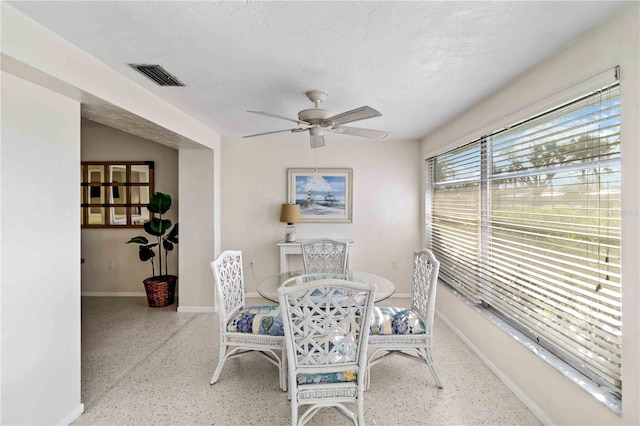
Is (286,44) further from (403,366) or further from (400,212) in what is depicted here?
(400,212)

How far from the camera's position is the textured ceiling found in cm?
143

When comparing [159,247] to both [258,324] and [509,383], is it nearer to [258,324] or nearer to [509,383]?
[258,324]

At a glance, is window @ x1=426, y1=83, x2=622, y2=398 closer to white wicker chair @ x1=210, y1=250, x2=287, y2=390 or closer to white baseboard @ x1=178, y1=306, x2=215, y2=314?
white wicker chair @ x1=210, y1=250, x2=287, y2=390

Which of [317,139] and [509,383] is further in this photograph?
[317,139]

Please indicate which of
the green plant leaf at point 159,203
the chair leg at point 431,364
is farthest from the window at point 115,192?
the chair leg at point 431,364

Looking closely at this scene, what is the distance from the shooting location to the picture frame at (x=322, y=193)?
14.6 ft

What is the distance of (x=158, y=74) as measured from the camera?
2162 mm

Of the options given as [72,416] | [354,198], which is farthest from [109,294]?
[354,198]

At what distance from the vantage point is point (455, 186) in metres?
3.45

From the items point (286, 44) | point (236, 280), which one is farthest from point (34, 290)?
point (286, 44)

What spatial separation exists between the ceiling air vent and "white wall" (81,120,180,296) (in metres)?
2.38

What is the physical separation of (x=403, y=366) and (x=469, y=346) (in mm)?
775

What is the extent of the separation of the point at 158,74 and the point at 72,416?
2.37 meters

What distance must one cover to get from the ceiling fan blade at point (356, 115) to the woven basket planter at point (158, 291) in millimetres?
3313
